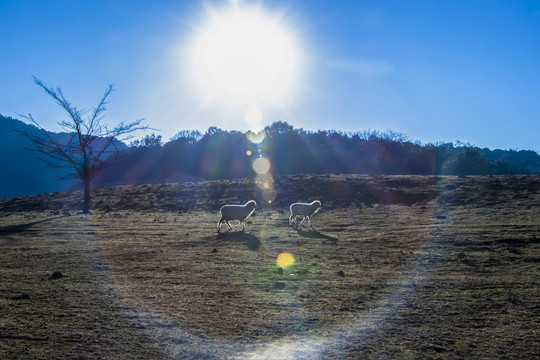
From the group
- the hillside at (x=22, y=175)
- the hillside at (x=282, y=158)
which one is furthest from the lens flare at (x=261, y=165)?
the hillside at (x=22, y=175)

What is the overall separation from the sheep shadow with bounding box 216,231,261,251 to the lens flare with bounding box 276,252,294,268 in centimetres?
134

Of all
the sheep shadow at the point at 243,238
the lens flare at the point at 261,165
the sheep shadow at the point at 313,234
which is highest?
the lens flare at the point at 261,165

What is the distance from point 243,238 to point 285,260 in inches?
182

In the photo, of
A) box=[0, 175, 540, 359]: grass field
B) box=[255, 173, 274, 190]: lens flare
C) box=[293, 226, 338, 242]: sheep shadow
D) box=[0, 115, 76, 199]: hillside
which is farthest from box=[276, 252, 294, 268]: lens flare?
box=[0, 115, 76, 199]: hillside

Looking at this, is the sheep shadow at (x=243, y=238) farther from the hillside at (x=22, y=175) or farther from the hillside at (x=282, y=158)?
the hillside at (x=22, y=175)

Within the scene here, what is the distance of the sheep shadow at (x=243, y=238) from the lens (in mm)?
13405

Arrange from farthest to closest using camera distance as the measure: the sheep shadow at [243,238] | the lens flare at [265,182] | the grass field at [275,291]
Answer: the lens flare at [265,182], the sheep shadow at [243,238], the grass field at [275,291]

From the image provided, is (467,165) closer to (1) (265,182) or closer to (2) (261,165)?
(2) (261,165)

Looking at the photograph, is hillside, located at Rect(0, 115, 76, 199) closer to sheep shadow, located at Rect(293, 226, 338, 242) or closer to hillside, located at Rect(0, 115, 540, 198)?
hillside, located at Rect(0, 115, 540, 198)

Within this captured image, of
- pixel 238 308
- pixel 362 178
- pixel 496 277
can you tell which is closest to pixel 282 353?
pixel 238 308

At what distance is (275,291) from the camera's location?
24.8 feet

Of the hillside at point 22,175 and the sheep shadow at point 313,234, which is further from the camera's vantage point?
the hillside at point 22,175

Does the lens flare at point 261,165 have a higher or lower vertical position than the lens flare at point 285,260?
higher

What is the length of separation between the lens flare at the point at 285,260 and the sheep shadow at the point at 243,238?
1.34 meters
